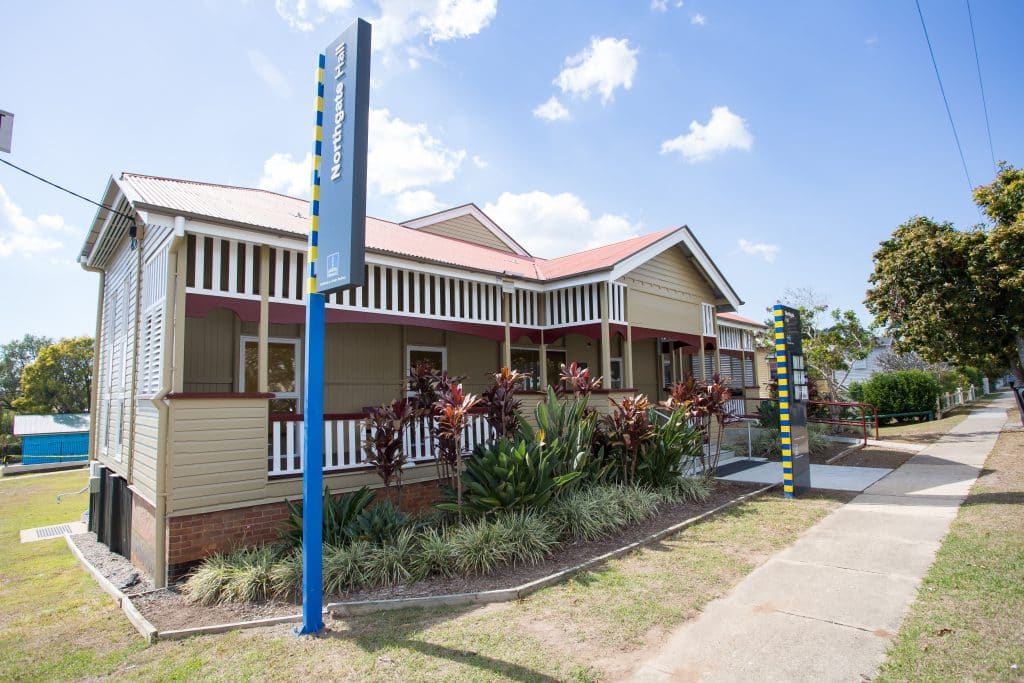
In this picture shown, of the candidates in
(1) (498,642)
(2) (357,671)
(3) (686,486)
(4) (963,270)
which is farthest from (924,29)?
(2) (357,671)

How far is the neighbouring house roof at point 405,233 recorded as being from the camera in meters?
7.20

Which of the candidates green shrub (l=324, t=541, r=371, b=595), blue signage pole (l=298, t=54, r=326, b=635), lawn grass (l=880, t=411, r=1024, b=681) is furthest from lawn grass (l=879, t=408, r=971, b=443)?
blue signage pole (l=298, t=54, r=326, b=635)

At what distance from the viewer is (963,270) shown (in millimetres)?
14406

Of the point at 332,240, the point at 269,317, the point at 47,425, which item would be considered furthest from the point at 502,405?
the point at 47,425

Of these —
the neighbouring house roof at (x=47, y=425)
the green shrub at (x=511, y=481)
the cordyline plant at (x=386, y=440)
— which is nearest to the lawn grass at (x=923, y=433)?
Result: the green shrub at (x=511, y=481)

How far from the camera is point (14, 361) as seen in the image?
7056 cm

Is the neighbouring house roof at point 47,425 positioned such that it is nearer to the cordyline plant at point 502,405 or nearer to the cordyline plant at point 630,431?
the cordyline plant at point 502,405

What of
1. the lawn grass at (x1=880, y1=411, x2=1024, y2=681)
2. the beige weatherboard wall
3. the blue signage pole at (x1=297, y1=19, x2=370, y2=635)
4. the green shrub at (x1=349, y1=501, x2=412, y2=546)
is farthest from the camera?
the beige weatherboard wall

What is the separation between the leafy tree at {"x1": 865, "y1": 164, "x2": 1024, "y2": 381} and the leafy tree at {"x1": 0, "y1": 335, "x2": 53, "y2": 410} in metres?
85.2

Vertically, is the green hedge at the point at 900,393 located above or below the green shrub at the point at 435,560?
above

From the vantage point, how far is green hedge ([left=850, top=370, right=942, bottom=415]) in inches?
886

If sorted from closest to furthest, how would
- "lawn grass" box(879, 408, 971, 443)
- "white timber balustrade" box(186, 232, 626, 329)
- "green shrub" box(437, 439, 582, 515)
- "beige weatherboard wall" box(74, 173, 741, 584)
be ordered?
"beige weatherboard wall" box(74, 173, 741, 584), "green shrub" box(437, 439, 582, 515), "white timber balustrade" box(186, 232, 626, 329), "lawn grass" box(879, 408, 971, 443)

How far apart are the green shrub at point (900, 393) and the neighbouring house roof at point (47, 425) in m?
42.6

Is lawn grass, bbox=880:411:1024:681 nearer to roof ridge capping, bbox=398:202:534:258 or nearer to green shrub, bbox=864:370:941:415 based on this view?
roof ridge capping, bbox=398:202:534:258
